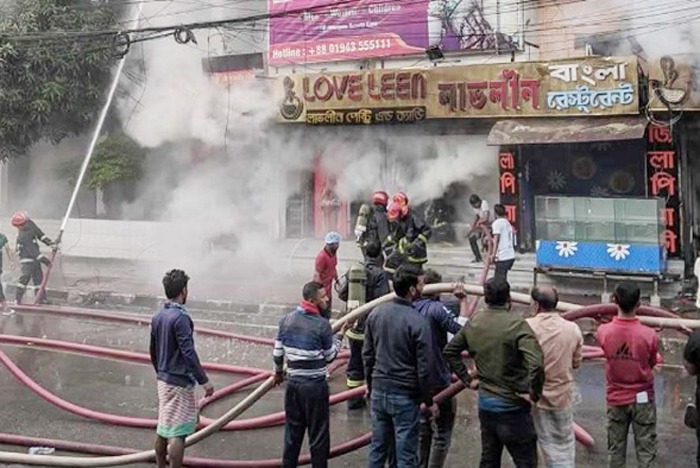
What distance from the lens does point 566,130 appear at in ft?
48.1

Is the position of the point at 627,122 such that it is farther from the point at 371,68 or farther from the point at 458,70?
the point at 371,68

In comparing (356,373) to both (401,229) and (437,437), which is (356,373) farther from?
(401,229)

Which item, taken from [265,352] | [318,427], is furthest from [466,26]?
[318,427]

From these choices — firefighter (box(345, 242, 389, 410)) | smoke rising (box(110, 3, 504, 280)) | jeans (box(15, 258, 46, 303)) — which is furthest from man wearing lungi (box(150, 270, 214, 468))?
smoke rising (box(110, 3, 504, 280))

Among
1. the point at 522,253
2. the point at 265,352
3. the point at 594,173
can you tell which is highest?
the point at 594,173

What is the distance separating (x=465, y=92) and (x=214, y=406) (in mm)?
9703

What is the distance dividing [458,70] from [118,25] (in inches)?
402

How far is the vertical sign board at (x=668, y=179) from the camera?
14062 millimetres

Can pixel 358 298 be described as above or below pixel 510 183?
below

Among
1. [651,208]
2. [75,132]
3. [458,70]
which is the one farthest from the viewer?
[75,132]

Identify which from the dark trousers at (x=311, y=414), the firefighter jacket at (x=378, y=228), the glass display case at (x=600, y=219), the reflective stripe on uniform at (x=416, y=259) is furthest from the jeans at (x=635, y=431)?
the glass display case at (x=600, y=219)

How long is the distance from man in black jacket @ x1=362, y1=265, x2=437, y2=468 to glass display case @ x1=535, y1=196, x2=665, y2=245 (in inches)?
369

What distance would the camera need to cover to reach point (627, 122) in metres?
14.2

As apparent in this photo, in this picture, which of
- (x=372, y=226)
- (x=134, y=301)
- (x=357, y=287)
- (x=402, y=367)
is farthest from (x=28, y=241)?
(x=402, y=367)
